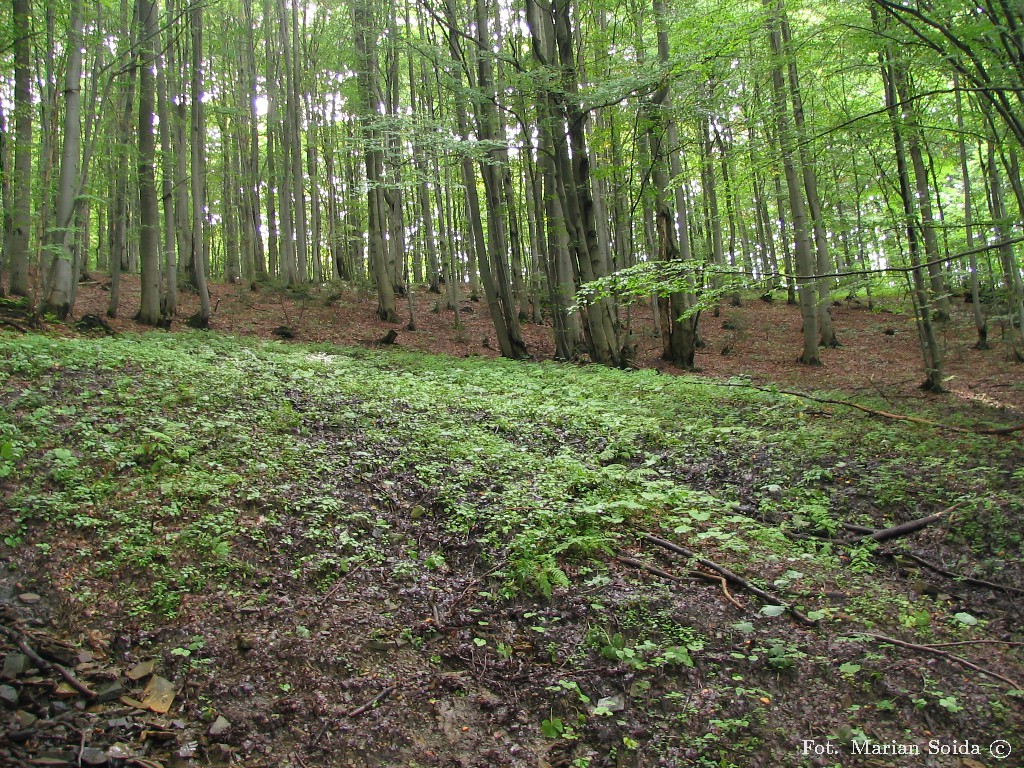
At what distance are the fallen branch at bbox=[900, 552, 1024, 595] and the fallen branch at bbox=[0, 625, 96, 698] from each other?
5.68 m

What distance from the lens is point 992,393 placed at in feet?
35.8

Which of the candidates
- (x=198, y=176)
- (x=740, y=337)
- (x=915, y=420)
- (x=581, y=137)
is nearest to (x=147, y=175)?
(x=198, y=176)

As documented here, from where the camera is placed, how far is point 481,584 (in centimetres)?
421

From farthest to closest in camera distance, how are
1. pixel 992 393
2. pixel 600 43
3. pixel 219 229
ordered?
pixel 219 229, pixel 600 43, pixel 992 393

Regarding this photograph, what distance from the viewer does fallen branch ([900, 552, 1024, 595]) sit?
13.4ft

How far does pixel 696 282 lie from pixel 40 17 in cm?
1481

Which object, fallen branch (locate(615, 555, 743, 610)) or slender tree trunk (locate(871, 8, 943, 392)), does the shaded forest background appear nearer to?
slender tree trunk (locate(871, 8, 943, 392))

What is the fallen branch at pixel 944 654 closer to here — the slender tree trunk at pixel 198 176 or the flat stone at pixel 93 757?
the flat stone at pixel 93 757

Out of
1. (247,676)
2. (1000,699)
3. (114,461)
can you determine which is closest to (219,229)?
(114,461)

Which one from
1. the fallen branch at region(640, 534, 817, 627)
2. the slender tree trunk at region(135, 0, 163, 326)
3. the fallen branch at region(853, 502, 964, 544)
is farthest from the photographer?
the slender tree trunk at region(135, 0, 163, 326)

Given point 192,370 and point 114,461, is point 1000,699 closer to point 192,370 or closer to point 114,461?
point 114,461

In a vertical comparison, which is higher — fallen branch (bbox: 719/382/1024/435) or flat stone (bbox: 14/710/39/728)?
fallen branch (bbox: 719/382/1024/435)

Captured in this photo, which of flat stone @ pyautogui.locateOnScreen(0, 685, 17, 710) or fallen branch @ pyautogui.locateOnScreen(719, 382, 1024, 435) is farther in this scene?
fallen branch @ pyautogui.locateOnScreen(719, 382, 1024, 435)

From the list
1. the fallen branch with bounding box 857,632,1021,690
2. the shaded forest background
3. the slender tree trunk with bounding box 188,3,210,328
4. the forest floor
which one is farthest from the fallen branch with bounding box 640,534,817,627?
the slender tree trunk with bounding box 188,3,210,328
